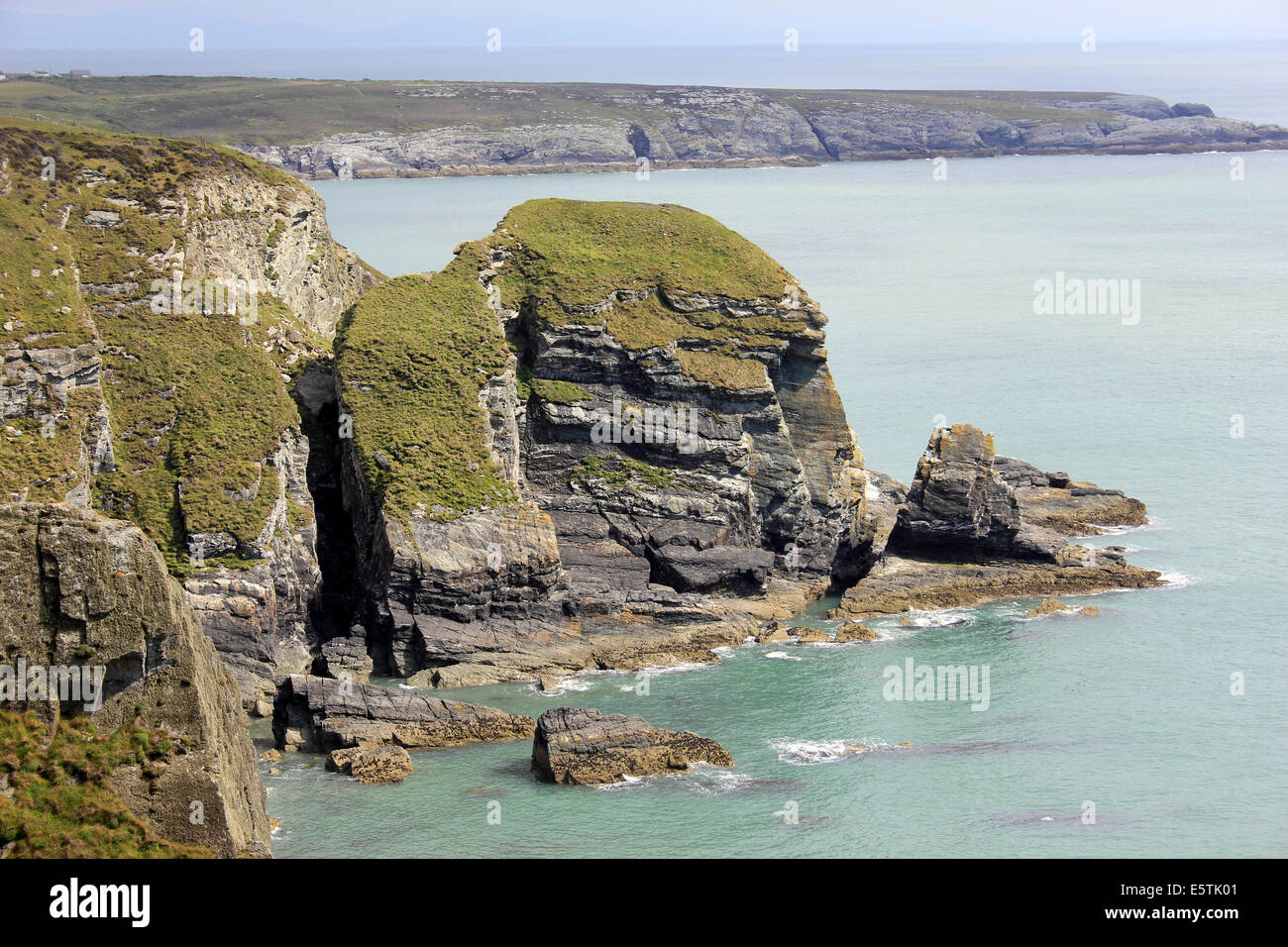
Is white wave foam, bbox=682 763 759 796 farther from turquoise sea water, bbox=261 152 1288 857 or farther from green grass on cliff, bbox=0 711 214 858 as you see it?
green grass on cliff, bbox=0 711 214 858

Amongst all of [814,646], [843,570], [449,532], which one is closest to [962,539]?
[843,570]

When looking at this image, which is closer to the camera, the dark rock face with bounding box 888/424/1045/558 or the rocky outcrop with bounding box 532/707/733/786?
the rocky outcrop with bounding box 532/707/733/786

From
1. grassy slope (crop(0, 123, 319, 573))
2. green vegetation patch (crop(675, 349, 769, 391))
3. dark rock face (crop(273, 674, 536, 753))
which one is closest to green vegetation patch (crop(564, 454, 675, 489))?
green vegetation patch (crop(675, 349, 769, 391))

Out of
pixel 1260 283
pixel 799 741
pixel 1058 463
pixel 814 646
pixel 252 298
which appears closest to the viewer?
pixel 799 741

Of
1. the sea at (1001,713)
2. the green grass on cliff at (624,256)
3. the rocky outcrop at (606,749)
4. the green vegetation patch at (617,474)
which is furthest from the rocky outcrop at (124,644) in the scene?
the green grass on cliff at (624,256)

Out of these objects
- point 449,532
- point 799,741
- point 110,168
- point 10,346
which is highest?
point 110,168

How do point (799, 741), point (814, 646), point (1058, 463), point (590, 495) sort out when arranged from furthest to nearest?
point (1058, 463), point (590, 495), point (814, 646), point (799, 741)

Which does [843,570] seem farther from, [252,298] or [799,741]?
[252,298]
